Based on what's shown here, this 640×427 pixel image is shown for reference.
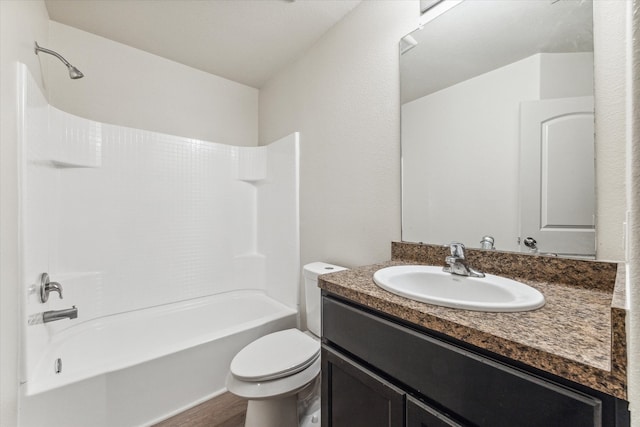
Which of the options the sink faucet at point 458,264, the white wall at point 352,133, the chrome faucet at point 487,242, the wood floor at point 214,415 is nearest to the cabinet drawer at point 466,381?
the sink faucet at point 458,264

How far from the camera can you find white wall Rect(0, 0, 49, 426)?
3.23 feet

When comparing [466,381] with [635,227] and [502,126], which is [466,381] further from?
[502,126]

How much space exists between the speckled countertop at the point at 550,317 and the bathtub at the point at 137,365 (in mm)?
1163

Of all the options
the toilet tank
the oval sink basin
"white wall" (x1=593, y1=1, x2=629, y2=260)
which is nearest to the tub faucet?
the toilet tank

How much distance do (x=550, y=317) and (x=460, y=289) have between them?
360mm

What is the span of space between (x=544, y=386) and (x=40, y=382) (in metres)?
1.94

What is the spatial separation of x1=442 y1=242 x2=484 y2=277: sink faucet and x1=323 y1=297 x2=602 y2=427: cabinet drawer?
1.40ft

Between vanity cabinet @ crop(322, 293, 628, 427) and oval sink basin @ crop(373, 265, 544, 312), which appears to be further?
oval sink basin @ crop(373, 265, 544, 312)

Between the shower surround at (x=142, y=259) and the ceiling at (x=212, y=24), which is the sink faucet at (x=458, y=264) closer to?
the shower surround at (x=142, y=259)

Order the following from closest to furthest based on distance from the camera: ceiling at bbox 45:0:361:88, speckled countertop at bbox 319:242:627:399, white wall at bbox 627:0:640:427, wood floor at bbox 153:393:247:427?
white wall at bbox 627:0:640:427 → speckled countertop at bbox 319:242:627:399 → wood floor at bbox 153:393:247:427 → ceiling at bbox 45:0:361:88

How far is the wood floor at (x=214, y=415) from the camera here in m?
1.52

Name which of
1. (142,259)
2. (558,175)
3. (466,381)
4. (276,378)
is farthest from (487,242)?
(142,259)

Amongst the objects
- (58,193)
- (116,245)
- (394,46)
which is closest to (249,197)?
(116,245)

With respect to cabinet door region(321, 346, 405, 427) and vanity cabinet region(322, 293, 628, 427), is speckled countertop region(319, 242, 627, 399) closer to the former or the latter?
vanity cabinet region(322, 293, 628, 427)
